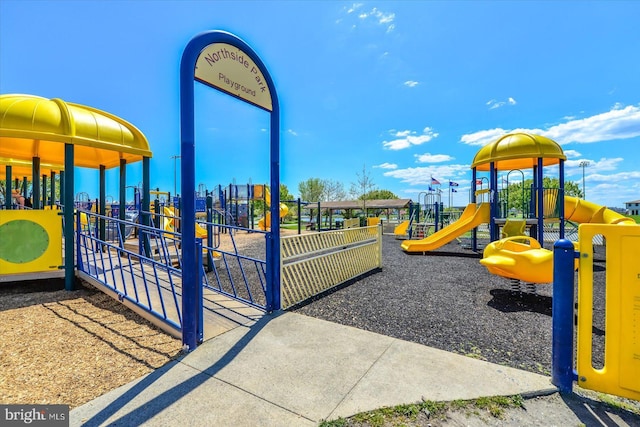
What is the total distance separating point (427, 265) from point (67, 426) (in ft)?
28.3

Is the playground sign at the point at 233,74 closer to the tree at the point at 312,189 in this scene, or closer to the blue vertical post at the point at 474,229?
the blue vertical post at the point at 474,229

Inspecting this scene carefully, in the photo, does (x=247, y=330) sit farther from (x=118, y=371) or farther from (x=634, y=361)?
(x=634, y=361)

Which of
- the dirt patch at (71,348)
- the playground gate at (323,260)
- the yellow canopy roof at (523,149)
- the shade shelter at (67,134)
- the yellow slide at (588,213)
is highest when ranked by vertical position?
the yellow canopy roof at (523,149)

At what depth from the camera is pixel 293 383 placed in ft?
8.64

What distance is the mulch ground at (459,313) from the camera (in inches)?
138

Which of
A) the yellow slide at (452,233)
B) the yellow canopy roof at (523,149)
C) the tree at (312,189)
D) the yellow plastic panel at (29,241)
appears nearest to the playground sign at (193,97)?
the yellow plastic panel at (29,241)

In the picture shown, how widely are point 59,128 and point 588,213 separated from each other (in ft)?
54.9

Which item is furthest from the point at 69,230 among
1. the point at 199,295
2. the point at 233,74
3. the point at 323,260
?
the point at 323,260

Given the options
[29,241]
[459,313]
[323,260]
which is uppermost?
[29,241]

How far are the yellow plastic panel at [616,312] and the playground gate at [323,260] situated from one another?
355 centimetres

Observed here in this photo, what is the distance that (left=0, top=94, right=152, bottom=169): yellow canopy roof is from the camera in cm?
500

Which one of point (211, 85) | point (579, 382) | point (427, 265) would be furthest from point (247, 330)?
point (427, 265)

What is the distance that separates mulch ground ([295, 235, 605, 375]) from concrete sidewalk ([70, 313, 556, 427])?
1.83 feet

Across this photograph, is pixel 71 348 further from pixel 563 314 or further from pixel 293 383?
pixel 563 314
